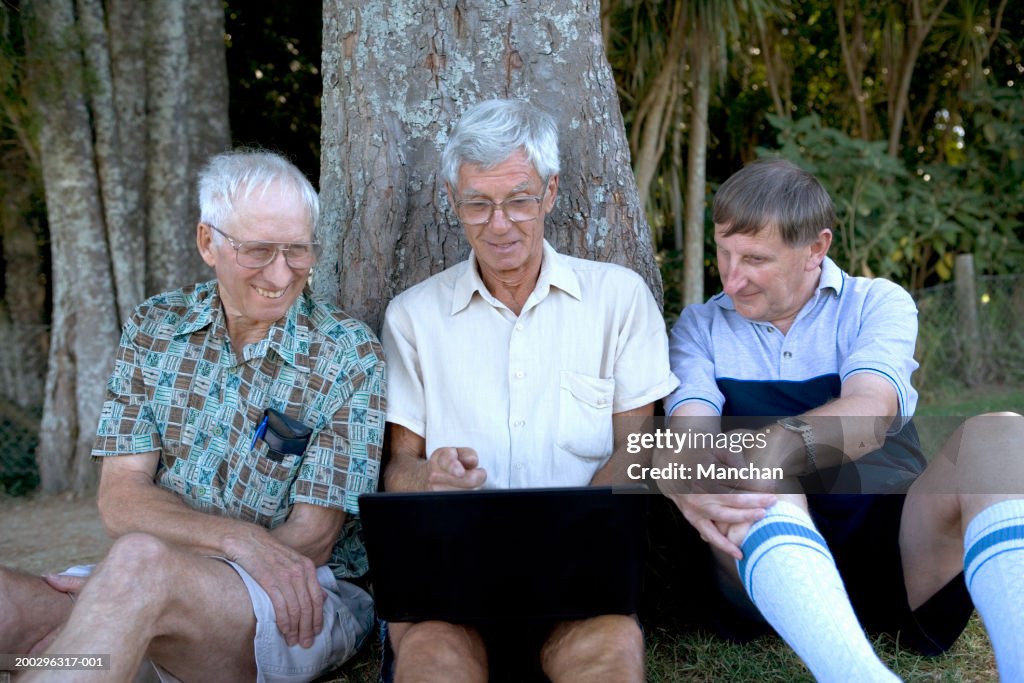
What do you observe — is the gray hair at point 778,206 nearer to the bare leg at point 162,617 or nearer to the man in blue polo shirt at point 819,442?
the man in blue polo shirt at point 819,442

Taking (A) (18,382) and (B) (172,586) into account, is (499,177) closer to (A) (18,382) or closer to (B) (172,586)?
(B) (172,586)

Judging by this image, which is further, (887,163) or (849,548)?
(887,163)

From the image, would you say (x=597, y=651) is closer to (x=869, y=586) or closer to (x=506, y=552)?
(x=506, y=552)

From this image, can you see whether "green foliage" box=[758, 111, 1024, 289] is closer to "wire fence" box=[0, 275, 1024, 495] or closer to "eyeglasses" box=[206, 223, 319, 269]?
"wire fence" box=[0, 275, 1024, 495]

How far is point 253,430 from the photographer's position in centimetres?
273

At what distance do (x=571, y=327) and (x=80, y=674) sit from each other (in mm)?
1476

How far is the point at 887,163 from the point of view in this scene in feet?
24.4

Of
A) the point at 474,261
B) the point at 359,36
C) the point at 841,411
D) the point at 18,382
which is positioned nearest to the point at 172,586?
the point at 474,261

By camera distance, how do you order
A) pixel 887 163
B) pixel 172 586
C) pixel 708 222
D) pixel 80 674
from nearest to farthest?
pixel 80 674
pixel 172 586
pixel 887 163
pixel 708 222

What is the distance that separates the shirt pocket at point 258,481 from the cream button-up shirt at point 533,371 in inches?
12.7

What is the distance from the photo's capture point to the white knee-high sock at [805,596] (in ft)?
6.66

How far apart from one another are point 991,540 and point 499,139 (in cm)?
153

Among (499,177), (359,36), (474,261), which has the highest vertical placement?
(359,36)

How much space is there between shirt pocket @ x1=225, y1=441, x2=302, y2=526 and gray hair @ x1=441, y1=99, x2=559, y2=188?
0.90 meters
